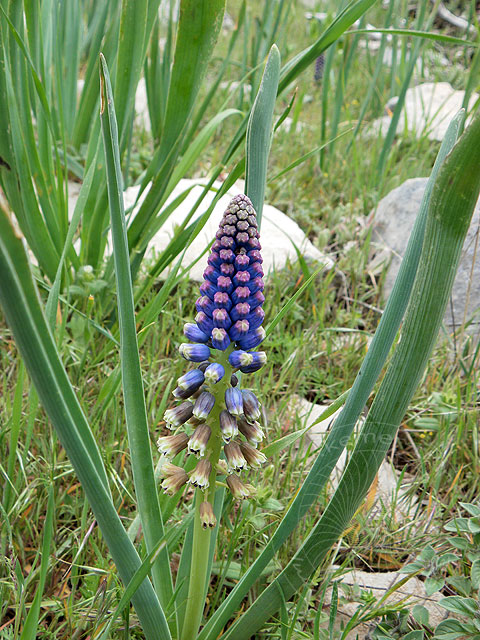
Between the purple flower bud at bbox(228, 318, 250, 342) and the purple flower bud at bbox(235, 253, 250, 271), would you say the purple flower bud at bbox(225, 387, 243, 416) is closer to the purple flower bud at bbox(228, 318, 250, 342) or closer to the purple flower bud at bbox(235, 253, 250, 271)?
the purple flower bud at bbox(228, 318, 250, 342)

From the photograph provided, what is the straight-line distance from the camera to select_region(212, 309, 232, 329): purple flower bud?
3.00 ft

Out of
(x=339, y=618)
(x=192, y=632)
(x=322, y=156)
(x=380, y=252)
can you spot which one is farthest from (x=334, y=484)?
(x=322, y=156)

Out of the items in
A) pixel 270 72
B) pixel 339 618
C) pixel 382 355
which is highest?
pixel 270 72

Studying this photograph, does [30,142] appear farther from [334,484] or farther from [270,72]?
[334,484]

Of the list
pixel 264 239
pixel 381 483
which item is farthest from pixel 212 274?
pixel 264 239

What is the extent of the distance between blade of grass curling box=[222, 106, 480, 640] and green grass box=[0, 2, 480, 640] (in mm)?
80

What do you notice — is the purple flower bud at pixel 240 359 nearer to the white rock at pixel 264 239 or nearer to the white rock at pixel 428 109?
the white rock at pixel 264 239

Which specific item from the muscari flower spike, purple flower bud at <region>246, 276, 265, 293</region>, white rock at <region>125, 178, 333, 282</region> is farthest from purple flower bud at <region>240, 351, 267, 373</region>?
white rock at <region>125, 178, 333, 282</region>

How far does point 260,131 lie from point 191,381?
1.65ft

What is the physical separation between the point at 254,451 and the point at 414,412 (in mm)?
1104

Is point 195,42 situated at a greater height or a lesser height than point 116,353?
greater

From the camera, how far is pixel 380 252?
2.75 m

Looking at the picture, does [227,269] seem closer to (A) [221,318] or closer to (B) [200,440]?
(A) [221,318]

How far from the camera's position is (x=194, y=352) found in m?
0.95
